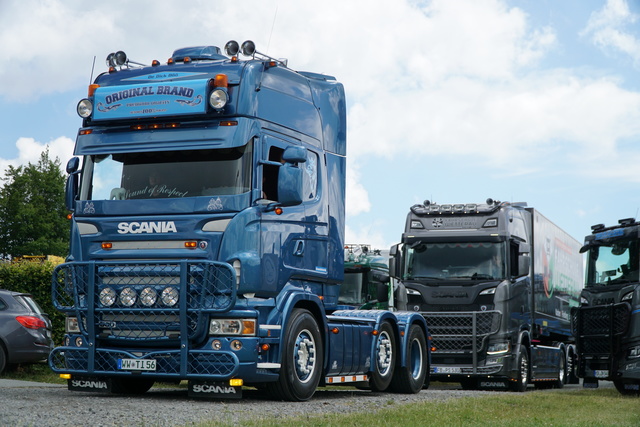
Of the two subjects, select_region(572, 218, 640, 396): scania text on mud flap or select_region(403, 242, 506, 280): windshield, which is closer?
select_region(572, 218, 640, 396): scania text on mud flap

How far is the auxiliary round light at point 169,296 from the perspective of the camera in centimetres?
1104

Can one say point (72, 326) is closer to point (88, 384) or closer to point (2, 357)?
point (88, 384)

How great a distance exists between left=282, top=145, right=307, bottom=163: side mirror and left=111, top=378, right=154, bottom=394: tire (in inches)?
147

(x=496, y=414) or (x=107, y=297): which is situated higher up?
(x=107, y=297)

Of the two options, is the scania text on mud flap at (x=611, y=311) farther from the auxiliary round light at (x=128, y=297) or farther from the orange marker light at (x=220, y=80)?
the auxiliary round light at (x=128, y=297)

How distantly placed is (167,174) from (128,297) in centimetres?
158

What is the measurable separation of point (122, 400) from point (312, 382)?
2.51m

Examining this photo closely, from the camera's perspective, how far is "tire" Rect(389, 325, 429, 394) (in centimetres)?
1517

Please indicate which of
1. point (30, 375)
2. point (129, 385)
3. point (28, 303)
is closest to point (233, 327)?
point (129, 385)

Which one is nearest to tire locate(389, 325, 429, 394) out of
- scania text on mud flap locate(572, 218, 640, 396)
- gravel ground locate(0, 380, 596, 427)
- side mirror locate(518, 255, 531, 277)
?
gravel ground locate(0, 380, 596, 427)

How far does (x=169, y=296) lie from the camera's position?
1105cm

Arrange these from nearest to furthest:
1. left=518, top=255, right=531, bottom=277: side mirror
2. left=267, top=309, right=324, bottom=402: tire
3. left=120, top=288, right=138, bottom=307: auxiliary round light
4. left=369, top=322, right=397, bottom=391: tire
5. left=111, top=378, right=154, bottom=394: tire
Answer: left=120, top=288, right=138, bottom=307: auxiliary round light, left=267, top=309, right=324, bottom=402: tire, left=111, top=378, right=154, bottom=394: tire, left=369, top=322, right=397, bottom=391: tire, left=518, top=255, right=531, bottom=277: side mirror

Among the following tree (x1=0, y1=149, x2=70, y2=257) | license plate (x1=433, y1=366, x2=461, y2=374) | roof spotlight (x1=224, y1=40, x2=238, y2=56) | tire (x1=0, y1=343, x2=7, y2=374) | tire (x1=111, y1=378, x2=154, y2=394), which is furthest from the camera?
tree (x1=0, y1=149, x2=70, y2=257)

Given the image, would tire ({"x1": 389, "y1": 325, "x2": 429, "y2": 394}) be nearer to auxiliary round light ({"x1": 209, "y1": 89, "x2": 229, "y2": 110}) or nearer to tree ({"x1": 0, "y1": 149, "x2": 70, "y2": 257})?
auxiliary round light ({"x1": 209, "y1": 89, "x2": 229, "y2": 110})
